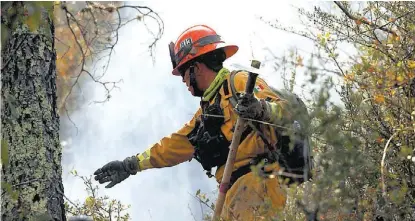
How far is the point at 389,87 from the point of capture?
14.4 ft

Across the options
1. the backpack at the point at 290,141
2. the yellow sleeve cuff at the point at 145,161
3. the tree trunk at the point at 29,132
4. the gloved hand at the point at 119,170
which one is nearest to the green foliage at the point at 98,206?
the gloved hand at the point at 119,170

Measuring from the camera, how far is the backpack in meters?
2.85

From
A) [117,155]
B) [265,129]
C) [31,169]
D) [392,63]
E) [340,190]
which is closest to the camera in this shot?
[340,190]

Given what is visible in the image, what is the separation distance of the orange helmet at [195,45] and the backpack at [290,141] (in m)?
0.53

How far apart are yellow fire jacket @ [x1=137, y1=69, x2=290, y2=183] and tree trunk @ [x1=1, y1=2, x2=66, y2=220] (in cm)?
125

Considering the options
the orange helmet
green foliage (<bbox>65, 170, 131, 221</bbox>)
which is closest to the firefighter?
the orange helmet

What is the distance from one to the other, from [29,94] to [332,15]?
12.7 ft

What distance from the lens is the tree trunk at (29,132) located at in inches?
126

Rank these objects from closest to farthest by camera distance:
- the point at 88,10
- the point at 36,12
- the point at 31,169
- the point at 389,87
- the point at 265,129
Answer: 1. the point at 36,12
2. the point at 88,10
3. the point at 31,169
4. the point at 265,129
5. the point at 389,87

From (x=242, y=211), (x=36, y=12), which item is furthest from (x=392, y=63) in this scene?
(x=36, y=12)

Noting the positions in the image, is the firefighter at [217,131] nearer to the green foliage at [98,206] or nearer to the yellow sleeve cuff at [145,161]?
the yellow sleeve cuff at [145,161]

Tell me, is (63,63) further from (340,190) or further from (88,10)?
(340,190)

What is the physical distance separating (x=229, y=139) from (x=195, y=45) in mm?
926

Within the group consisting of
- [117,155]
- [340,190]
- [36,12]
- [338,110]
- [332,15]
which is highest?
[117,155]
